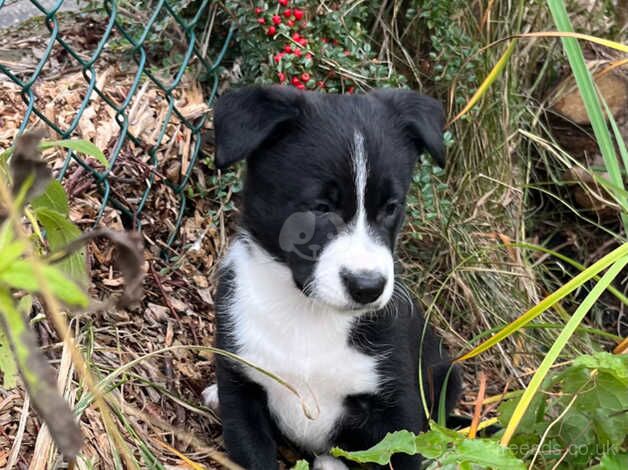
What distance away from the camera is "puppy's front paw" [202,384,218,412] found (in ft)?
10.0

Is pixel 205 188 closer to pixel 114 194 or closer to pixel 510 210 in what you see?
pixel 114 194

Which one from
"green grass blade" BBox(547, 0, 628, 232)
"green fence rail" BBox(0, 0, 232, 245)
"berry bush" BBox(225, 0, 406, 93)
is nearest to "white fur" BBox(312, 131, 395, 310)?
"green grass blade" BBox(547, 0, 628, 232)

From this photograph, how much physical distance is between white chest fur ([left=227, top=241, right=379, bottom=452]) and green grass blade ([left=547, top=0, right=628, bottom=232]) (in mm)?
906

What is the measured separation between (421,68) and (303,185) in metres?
1.80

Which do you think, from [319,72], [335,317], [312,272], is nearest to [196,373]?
[335,317]

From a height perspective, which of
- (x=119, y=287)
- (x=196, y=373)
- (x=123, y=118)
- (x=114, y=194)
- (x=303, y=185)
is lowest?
(x=196, y=373)

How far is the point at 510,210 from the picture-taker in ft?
13.8

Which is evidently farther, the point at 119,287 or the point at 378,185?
the point at 119,287

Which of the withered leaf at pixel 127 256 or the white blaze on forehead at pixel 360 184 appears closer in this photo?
the withered leaf at pixel 127 256

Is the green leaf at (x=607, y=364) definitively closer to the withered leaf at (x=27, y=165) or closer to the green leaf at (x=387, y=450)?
the green leaf at (x=387, y=450)

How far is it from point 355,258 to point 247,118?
1.63 ft

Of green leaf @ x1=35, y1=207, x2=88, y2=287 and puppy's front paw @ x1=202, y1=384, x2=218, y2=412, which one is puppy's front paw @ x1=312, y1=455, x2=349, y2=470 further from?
green leaf @ x1=35, y1=207, x2=88, y2=287

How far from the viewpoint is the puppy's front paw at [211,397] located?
10.0 feet

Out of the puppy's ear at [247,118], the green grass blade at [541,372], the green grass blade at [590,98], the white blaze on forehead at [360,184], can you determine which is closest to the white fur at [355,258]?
the white blaze on forehead at [360,184]
